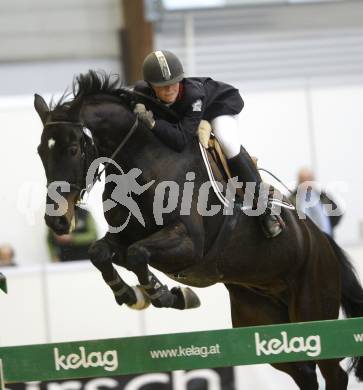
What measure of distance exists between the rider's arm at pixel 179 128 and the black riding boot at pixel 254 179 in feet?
1.16

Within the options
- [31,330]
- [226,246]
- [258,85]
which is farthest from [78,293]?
[258,85]

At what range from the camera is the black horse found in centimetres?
414

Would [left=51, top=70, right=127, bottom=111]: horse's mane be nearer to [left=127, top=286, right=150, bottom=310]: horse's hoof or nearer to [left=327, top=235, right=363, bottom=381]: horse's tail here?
[left=127, top=286, right=150, bottom=310]: horse's hoof

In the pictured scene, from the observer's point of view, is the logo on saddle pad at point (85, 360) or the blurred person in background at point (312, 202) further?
the blurred person in background at point (312, 202)

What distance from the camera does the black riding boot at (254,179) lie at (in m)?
4.71

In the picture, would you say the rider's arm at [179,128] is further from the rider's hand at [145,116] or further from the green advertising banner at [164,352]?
the green advertising banner at [164,352]

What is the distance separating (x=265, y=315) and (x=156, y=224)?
1370 mm

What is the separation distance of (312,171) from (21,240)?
335 cm

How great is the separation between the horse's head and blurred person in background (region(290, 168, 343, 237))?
173 centimetres

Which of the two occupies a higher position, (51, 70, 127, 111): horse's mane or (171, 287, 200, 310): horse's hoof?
(51, 70, 127, 111): horse's mane

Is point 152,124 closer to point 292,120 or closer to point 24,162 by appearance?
point 24,162

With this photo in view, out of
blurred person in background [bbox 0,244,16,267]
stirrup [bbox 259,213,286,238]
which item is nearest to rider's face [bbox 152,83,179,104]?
stirrup [bbox 259,213,286,238]

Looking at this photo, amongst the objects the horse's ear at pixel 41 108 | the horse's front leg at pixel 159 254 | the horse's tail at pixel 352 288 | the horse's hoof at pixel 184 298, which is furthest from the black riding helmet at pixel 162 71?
the horse's tail at pixel 352 288

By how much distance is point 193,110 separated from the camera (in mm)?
4457
